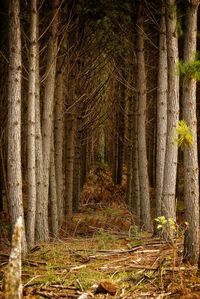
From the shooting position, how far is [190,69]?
6.04 metres

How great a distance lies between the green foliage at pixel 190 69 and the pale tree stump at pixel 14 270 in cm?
352

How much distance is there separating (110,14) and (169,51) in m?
3.78

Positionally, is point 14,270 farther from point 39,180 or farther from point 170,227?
point 39,180

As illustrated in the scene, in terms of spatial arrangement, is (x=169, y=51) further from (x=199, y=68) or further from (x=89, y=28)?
(x=89, y=28)

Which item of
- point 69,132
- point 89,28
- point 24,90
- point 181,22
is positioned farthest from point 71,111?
point 181,22

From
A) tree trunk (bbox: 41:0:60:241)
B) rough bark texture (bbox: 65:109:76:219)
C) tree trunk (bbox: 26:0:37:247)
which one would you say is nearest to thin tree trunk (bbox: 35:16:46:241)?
tree trunk (bbox: 41:0:60:241)

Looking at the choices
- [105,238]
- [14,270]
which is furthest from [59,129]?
[14,270]

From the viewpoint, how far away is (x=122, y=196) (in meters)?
18.2

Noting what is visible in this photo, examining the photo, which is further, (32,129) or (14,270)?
(32,129)

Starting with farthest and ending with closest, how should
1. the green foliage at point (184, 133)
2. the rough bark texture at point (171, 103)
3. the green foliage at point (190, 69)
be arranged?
the rough bark texture at point (171, 103)
the green foliage at point (190, 69)
the green foliage at point (184, 133)

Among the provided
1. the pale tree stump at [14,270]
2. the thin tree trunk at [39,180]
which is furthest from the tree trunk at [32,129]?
the pale tree stump at [14,270]

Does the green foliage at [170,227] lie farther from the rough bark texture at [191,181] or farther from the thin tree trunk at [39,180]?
the thin tree trunk at [39,180]

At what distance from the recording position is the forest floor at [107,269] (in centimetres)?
520

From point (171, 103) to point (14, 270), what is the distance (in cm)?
484
